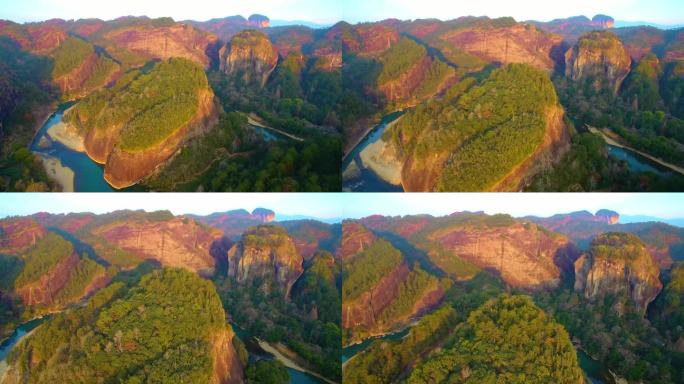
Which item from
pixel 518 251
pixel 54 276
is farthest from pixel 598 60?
pixel 54 276

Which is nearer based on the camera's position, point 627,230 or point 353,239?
point 627,230

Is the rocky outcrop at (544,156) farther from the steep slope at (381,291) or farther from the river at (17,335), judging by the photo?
the river at (17,335)

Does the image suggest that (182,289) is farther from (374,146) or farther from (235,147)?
(374,146)

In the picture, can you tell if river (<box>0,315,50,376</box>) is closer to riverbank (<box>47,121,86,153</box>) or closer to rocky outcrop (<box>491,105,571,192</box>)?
riverbank (<box>47,121,86,153</box>)

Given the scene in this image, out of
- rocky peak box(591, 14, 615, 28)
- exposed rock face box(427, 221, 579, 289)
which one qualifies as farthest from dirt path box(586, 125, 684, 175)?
rocky peak box(591, 14, 615, 28)

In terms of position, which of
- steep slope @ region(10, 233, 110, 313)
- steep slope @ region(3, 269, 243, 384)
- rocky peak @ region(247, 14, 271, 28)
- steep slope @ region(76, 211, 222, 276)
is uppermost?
rocky peak @ region(247, 14, 271, 28)

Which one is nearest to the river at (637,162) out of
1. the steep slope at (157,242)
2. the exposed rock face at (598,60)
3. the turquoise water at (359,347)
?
the exposed rock face at (598,60)

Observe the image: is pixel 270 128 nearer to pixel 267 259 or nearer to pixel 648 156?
pixel 267 259
